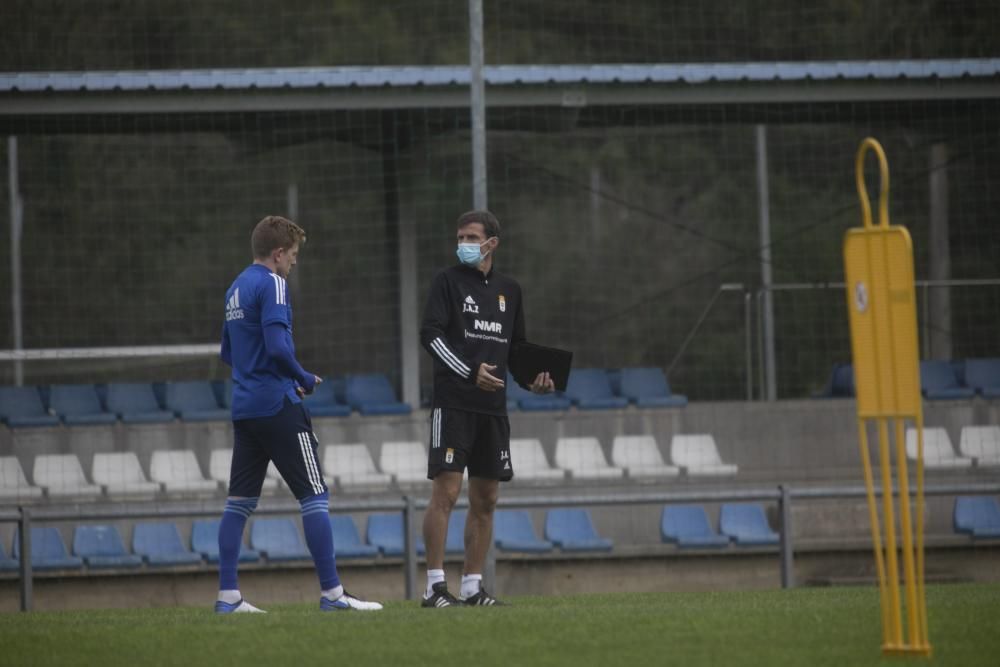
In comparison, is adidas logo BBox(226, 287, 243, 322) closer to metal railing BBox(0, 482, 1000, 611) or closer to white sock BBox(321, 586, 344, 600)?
white sock BBox(321, 586, 344, 600)

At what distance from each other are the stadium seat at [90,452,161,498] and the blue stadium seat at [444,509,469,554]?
310cm

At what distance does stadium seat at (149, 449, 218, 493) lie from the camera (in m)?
16.8

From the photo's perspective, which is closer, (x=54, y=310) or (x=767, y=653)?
(x=767, y=653)

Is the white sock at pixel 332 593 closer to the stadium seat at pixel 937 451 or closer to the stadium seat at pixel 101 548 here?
the stadium seat at pixel 101 548

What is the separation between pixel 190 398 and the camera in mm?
18812

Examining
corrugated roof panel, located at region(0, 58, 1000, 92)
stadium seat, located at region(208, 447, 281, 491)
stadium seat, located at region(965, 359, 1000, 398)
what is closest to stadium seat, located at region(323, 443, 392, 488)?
stadium seat, located at region(208, 447, 281, 491)

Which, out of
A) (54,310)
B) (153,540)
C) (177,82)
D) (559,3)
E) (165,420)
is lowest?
(153,540)

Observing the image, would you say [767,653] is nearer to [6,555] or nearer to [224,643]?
[224,643]

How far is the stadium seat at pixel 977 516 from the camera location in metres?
16.1

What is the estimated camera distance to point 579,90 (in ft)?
54.4

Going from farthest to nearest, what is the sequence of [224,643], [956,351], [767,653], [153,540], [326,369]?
[326,369] → [956,351] → [153,540] → [224,643] → [767,653]

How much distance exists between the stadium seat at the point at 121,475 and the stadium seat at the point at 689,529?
518cm

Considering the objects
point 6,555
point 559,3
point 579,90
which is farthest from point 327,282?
point 6,555

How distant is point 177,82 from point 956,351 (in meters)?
12.3
